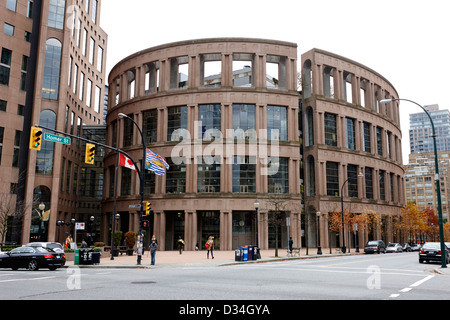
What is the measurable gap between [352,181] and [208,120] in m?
24.8

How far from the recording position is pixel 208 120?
5388 centimetres

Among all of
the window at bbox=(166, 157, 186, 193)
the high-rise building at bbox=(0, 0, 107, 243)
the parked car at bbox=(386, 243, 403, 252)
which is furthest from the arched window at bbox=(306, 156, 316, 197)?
the high-rise building at bbox=(0, 0, 107, 243)

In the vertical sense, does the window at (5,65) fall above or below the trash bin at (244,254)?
above

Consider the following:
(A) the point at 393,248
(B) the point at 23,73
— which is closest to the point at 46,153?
(B) the point at 23,73

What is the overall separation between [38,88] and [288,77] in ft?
110

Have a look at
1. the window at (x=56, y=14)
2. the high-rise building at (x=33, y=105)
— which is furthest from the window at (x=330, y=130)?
the window at (x=56, y=14)

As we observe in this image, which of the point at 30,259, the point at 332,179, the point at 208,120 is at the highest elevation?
the point at 208,120

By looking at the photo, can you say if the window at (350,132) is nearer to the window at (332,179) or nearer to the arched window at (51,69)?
the window at (332,179)

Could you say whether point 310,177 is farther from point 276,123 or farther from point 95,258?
point 95,258

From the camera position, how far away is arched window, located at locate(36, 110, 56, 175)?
54.4 m

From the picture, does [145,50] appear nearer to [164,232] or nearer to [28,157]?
[28,157]

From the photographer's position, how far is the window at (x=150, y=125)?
185ft

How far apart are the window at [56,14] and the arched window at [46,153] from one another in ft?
41.2

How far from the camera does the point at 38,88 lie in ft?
177
